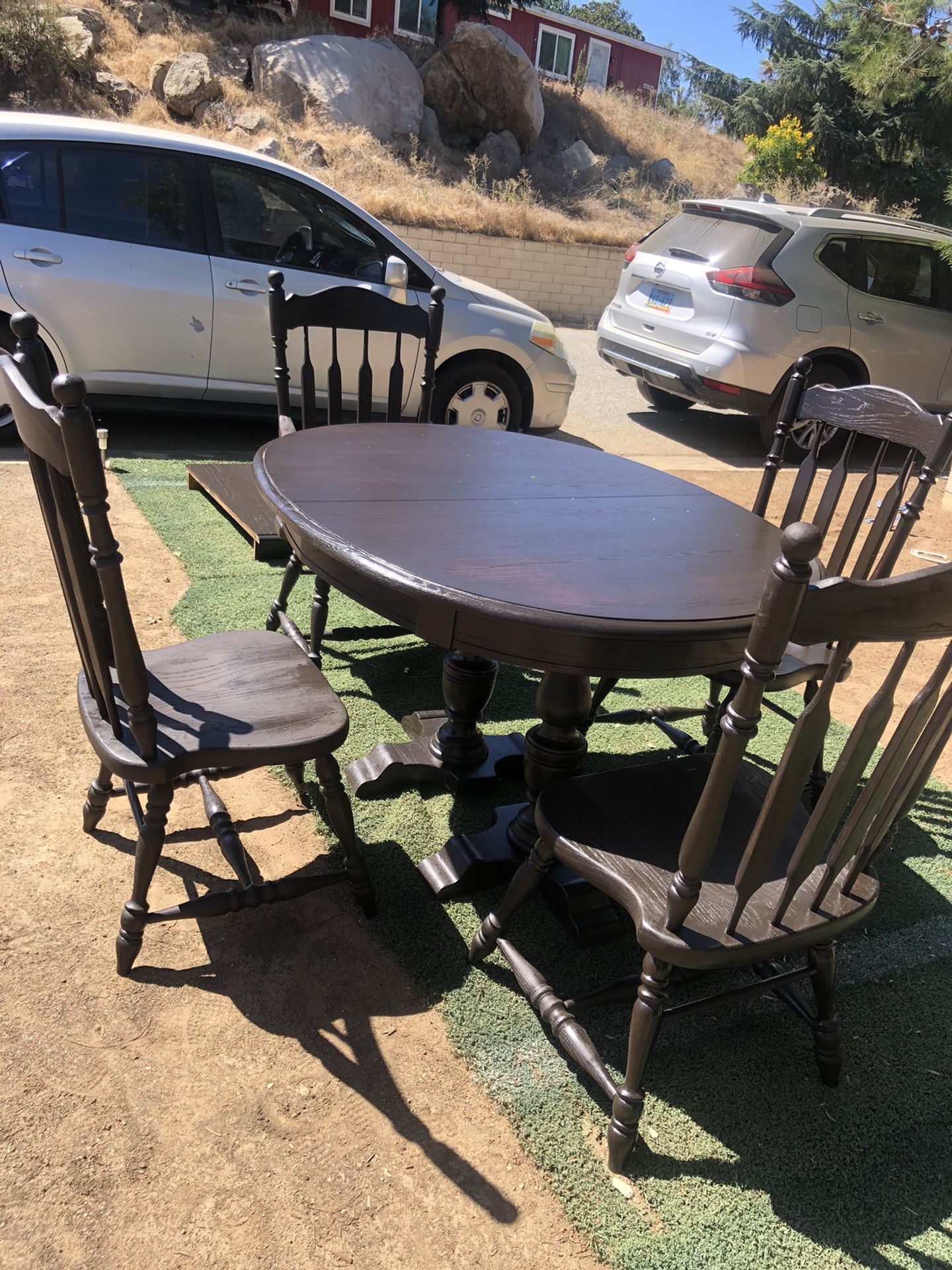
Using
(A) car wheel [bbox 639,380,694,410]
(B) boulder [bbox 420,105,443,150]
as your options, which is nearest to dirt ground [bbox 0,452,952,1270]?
(A) car wheel [bbox 639,380,694,410]

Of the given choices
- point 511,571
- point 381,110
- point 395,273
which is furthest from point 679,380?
point 381,110

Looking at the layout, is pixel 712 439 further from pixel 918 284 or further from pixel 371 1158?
pixel 371 1158

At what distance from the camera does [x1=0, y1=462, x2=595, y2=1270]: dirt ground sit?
150 cm

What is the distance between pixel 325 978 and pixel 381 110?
18.2m

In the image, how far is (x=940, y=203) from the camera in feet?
51.4

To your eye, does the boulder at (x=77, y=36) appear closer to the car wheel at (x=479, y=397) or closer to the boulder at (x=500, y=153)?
the boulder at (x=500, y=153)

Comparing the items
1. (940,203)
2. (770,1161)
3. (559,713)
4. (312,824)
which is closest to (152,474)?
(312,824)

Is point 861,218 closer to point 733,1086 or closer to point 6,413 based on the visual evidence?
point 6,413

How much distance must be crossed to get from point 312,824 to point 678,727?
4.78 feet

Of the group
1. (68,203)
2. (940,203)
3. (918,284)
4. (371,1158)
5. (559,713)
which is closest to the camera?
(371,1158)

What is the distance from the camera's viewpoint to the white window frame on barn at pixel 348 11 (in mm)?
21562

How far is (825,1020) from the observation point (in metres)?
1.89

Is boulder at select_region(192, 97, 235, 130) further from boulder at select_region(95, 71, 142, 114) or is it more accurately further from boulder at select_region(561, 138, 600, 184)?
boulder at select_region(561, 138, 600, 184)

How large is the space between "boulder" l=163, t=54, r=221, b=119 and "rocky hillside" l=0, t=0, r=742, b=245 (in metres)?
0.02
